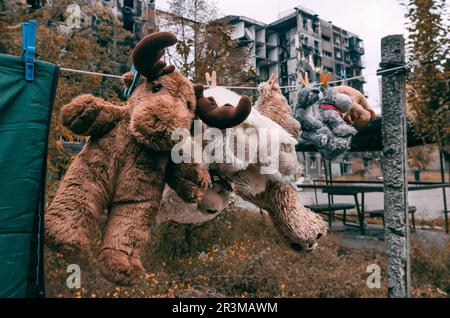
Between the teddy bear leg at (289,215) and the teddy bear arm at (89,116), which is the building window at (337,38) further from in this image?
the teddy bear arm at (89,116)

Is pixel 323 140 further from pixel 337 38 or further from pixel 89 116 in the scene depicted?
pixel 337 38

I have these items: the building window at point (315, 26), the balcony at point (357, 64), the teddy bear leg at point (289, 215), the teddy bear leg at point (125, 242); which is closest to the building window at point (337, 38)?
the balcony at point (357, 64)

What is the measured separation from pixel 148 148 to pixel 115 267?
11.8 inches

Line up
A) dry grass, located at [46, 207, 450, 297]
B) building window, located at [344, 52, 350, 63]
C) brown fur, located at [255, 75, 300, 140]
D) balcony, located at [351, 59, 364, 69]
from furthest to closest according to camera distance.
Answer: balcony, located at [351, 59, 364, 69]
building window, located at [344, 52, 350, 63]
dry grass, located at [46, 207, 450, 297]
brown fur, located at [255, 75, 300, 140]

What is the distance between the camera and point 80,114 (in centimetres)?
78

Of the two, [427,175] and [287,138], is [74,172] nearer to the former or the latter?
[287,138]

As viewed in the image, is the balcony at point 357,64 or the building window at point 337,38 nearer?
the building window at point 337,38

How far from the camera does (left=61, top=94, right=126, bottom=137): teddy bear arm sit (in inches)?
30.5

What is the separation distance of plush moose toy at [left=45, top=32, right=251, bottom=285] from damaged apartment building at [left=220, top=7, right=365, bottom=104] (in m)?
0.93

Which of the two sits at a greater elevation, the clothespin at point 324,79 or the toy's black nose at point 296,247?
the clothespin at point 324,79

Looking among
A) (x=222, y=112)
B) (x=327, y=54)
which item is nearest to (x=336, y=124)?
(x=222, y=112)

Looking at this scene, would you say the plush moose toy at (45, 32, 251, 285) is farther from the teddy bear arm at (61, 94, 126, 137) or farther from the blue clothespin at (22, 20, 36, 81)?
the blue clothespin at (22, 20, 36, 81)

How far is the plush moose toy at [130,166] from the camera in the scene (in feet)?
2.53

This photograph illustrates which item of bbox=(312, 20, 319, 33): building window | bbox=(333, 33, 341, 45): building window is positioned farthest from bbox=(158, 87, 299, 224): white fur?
bbox=(333, 33, 341, 45): building window
